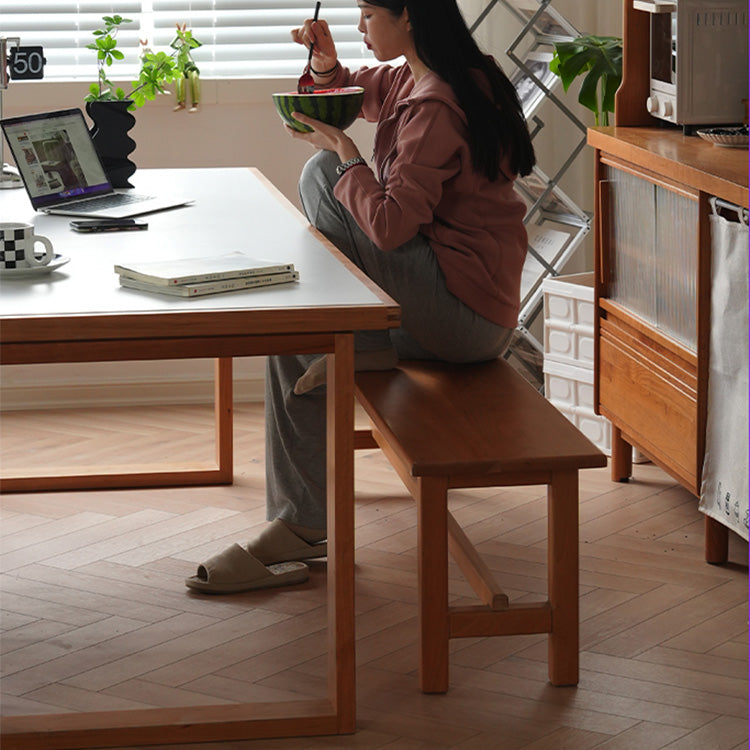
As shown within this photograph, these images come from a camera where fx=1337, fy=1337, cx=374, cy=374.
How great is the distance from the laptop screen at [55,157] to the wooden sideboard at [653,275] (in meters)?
1.24

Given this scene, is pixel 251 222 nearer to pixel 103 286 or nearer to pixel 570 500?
pixel 103 286

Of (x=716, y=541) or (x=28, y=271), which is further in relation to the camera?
(x=716, y=541)

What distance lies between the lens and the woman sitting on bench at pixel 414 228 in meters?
2.56

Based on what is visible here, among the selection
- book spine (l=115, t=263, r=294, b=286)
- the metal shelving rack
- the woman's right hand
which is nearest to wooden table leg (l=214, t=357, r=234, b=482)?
the woman's right hand

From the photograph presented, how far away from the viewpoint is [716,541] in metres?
2.90

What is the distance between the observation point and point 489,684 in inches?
93.2

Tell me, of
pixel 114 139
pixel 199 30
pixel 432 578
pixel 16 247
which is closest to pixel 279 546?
pixel 432 578

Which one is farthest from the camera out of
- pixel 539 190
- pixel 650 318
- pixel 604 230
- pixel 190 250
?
pixel 539 190

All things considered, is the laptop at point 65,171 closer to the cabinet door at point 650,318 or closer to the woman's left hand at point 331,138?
the woman's left hand at point 331,138

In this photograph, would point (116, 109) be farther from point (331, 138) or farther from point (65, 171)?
point (331, 138)

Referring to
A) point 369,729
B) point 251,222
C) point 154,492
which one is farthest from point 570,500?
point 154,492

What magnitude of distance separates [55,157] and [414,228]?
933 mm

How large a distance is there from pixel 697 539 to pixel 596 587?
40 cm

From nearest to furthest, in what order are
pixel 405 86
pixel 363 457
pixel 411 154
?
1. pixel 411 154
2. pixel 405 86
3. pixel 363 457
